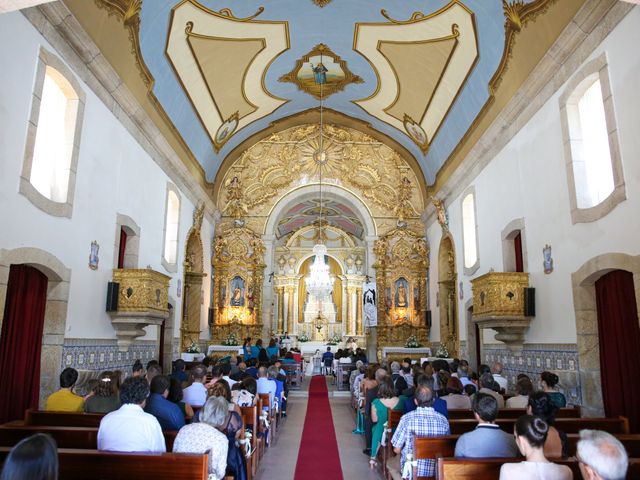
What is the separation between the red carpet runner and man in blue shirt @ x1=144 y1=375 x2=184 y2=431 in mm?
1933

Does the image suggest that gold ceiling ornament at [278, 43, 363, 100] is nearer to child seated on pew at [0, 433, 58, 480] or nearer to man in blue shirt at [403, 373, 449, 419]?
man in blue shirt at [403, 373, 449, 419]

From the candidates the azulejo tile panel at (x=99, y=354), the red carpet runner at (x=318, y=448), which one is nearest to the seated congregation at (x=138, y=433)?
the red carpet runner at (x=318, y=448)

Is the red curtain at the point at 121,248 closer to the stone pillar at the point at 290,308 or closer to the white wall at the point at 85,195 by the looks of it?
the white wall at the point at 85,195

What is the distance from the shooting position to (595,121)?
26.1ft

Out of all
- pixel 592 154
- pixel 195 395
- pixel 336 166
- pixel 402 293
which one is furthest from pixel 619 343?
pixel 336 166

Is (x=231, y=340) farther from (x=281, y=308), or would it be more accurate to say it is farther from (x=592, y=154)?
(x=281, y=308)

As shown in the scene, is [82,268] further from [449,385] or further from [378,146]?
[378,146]

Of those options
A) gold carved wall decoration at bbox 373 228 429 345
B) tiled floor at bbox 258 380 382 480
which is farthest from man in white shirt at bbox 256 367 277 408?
gold carved wall decoration at bbox 373 228 429 345

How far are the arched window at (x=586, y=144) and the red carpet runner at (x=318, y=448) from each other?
15.8 ft

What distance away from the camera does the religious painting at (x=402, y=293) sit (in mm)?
17131

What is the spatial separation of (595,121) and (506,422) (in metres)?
5.15

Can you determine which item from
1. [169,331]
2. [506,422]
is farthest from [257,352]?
[506,422]

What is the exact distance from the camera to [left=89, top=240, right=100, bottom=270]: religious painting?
852 centimetres

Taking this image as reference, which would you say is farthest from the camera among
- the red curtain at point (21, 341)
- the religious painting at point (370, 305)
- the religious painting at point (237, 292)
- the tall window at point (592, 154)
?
the religious painting at point (237, 292)
